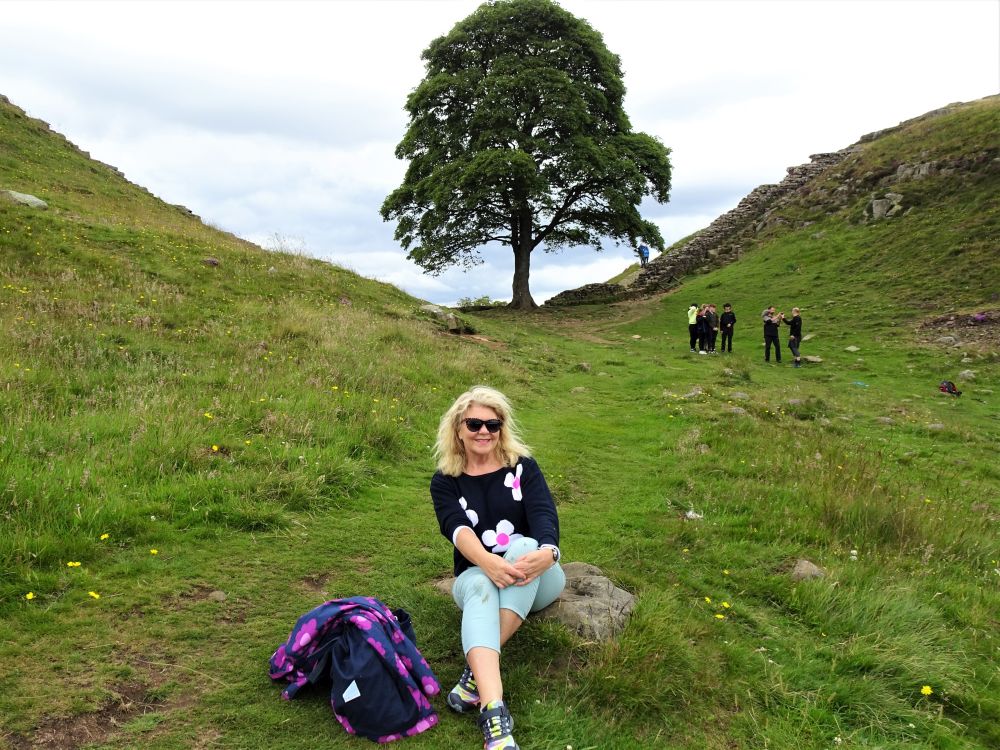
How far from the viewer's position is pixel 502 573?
3736 mm

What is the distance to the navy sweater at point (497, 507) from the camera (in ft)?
13.5

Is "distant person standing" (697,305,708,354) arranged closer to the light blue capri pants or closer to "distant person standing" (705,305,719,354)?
"distant person standing" (705,305,719,354)

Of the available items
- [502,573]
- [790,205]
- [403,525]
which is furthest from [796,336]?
[790,205]

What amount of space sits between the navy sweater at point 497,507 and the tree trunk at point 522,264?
27078 millimetres

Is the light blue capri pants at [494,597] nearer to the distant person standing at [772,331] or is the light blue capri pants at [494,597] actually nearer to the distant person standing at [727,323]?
the distant person standing at [772,331]

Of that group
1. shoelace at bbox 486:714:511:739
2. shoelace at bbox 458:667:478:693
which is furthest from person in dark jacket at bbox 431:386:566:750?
shoelace at bbox 486:714:511:739

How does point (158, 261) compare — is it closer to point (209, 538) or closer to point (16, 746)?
point (209, 538)

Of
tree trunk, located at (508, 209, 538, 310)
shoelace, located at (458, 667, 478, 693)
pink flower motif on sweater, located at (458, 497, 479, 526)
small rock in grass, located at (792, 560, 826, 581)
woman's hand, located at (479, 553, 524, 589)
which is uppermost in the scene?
tree trunk, located at (508, 209, 538, 310)

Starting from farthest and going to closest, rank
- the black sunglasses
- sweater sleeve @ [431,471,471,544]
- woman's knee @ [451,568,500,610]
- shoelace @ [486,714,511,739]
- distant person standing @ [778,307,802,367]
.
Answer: distant person standing @ [778,307,802,367]
the black sunglasses
sweater sleeve @ [431,471,471,544]
woman's knee @ [451,568,500,610]
shoelace @ [486,714,511,739]

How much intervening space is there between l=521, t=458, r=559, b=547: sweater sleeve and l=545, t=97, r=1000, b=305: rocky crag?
28934 mm

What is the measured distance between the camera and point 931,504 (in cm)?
721

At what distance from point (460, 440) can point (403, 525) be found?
213 centimetres

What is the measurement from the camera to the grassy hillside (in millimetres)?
3436

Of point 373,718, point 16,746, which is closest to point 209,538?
point 16,746
